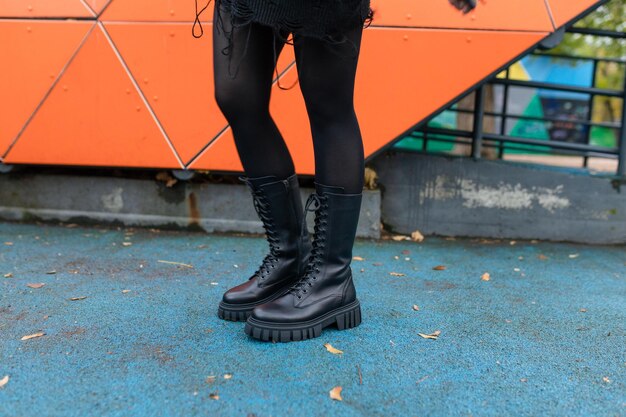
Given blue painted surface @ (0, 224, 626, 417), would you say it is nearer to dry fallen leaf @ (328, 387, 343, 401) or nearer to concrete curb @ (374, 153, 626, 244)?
dry fallen leaf @ (328, 387, 343, 401)

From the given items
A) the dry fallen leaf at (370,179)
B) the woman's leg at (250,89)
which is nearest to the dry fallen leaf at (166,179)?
the dry fallen leaf at (370,179)

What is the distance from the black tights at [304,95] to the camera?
4.98 feet

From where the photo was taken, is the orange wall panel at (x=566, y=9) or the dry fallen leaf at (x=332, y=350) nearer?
the dry fallen leaf at (x=332, y=350)

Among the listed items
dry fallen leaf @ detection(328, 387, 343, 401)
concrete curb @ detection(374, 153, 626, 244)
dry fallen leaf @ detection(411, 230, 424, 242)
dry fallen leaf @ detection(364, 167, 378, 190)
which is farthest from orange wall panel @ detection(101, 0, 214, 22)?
dry fallen leaf @ detection(328, 387, 343, 401)

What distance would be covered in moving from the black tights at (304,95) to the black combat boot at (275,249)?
0.22ft

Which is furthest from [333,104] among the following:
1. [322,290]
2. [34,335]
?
[34,335]

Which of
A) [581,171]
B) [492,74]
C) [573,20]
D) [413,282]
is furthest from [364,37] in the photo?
[581,171]

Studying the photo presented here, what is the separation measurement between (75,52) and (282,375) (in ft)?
7.48

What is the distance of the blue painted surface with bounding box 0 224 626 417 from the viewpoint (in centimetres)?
126

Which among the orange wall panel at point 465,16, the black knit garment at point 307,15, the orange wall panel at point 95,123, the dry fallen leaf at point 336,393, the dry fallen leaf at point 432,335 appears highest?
the orange wall panel at point 465,16

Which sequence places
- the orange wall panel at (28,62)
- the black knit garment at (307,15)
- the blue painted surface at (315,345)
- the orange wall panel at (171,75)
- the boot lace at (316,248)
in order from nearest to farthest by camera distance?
the blue painted surface at (315,345)
the black knit garment at (307,15)
the boot lace at (316,248)
the orange wall panel at (171,75)
the orange wall panel at (28,62)

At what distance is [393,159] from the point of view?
3.06 meters

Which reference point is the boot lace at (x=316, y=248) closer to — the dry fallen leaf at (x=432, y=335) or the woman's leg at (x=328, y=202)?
the woman's leg at (x=328, y=202)

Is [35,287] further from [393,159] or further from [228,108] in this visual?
[393,159]
